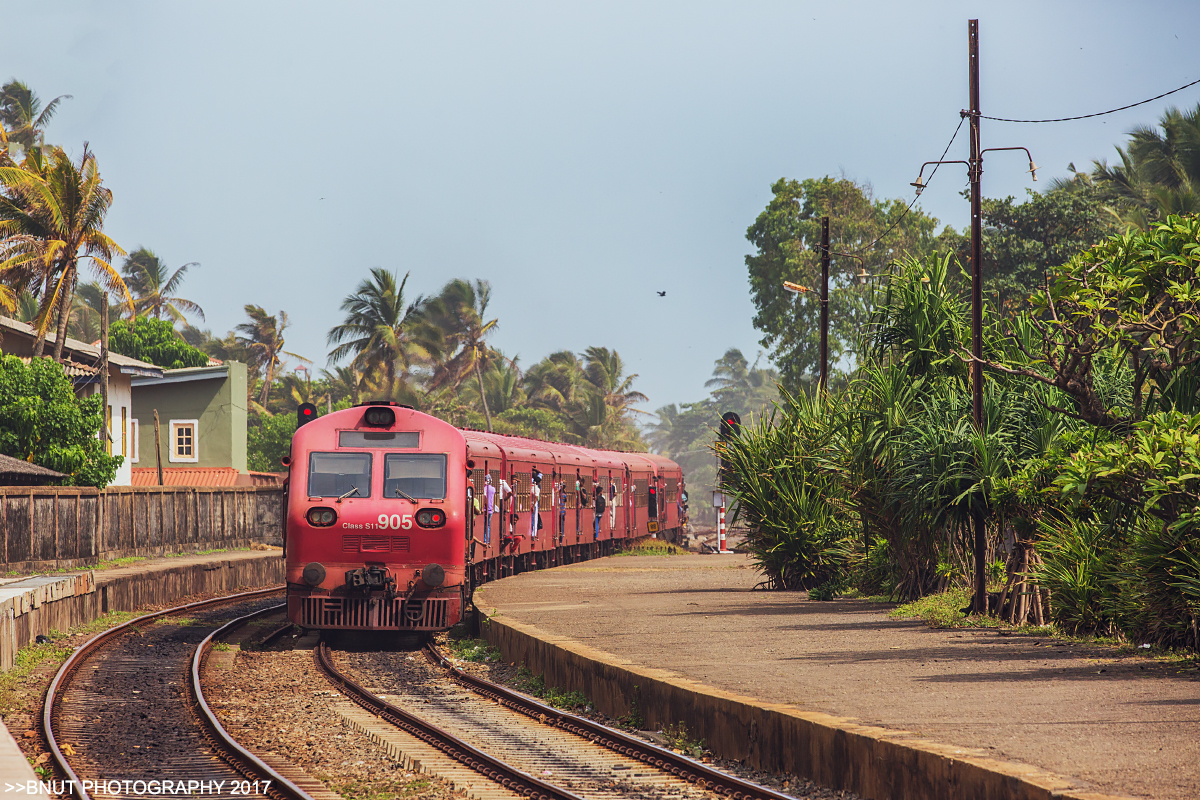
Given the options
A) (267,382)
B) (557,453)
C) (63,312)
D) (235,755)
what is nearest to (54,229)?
(63,312)

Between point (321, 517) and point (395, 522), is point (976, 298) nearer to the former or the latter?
point (395, 522)

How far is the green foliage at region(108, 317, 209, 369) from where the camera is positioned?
181 feet

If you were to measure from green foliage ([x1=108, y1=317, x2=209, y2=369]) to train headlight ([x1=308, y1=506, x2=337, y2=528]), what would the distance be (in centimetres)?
4217

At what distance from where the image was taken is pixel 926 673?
1112 centimetres

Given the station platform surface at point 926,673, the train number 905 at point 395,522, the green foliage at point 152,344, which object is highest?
A: the green foliage at point 152,344

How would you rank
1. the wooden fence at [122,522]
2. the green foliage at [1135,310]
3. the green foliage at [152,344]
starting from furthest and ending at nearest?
the green foliage at [152,344] < the wooden fence at [122,522] < the green foliage at [1135,310]

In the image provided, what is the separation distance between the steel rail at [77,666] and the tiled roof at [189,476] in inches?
744

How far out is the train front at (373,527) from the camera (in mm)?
15555

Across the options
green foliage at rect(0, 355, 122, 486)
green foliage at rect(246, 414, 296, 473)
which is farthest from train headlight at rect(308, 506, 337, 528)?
green foliage at rect(246, 414, 296, 473)

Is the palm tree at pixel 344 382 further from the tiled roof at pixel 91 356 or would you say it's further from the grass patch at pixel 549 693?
the grass patch at pixel 549 693

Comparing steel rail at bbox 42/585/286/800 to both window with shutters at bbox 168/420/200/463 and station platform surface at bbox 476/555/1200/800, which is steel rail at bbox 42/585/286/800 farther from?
window with shutters at bbox 168/420/200/463

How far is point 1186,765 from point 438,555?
1015 centimetres

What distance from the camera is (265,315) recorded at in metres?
70.9

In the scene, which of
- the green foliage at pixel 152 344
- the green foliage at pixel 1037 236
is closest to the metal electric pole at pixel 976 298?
the green foliage at pixel 1037 236
